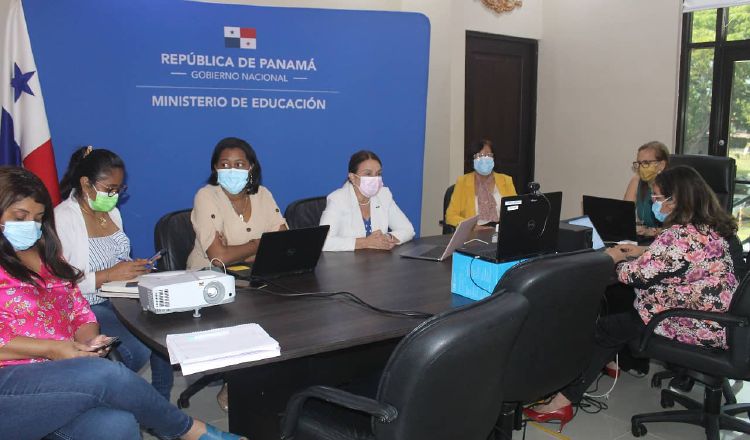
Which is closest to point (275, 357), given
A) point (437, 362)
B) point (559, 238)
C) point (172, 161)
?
point (437, 362)

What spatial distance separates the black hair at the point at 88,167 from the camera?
273 cm

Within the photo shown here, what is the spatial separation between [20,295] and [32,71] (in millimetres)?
1935

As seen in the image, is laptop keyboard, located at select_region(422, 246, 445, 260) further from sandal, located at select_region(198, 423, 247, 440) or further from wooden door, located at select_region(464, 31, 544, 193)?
wooden door, located at select_region(464, 31, 544, 193)

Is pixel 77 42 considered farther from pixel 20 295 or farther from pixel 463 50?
pixel 463 50

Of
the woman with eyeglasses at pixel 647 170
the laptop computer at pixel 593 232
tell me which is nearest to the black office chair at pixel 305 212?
the laptop computer at pixel 593 232

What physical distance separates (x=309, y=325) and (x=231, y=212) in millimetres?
1287

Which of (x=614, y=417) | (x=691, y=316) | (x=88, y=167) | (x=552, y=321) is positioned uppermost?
(x=88, y=167)

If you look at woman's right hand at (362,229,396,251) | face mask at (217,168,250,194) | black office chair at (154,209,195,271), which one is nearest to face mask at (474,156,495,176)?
woman's right hand at (362,229,396,251)

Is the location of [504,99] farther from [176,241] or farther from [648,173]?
[176,241]

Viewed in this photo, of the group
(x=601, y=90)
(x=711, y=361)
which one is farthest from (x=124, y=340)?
(x=601, y=90)

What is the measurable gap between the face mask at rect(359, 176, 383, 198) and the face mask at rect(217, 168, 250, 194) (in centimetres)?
62

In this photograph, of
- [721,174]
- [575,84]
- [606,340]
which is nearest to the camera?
[606,340]

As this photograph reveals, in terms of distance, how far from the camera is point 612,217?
3.43m

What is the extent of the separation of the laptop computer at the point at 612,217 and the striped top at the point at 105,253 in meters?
2.36
